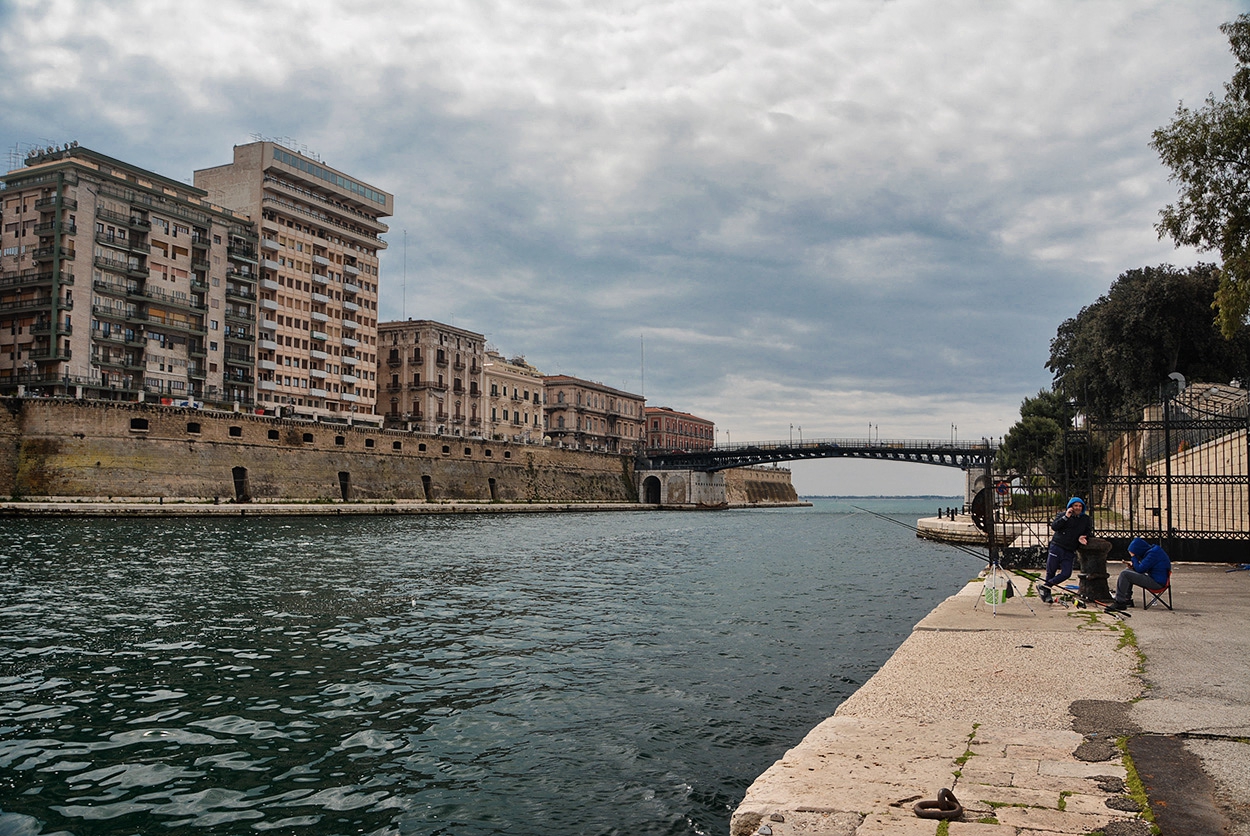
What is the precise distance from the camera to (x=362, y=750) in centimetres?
805

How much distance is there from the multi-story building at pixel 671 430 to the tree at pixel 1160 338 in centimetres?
9151

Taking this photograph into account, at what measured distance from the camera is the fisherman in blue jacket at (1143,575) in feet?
38.2

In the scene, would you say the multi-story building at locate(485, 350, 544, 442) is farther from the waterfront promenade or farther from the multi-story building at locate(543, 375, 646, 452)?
the waterfront promenade

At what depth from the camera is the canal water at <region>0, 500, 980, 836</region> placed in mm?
6793

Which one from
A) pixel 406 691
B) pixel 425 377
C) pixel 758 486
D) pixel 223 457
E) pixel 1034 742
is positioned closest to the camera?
pixel 1034 742

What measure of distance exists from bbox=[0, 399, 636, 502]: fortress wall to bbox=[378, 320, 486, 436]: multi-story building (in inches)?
513

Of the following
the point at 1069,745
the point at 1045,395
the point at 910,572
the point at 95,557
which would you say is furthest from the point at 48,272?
the point at 1045,395

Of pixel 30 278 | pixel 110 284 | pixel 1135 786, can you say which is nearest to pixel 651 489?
pixel 110 284

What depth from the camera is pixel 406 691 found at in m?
10.3

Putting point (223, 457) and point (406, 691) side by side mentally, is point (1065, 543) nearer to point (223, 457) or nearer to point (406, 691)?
point (406, 691)

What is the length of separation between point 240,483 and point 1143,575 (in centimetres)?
5263

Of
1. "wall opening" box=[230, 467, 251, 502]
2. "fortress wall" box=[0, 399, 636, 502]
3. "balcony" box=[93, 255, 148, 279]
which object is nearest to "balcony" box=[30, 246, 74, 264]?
"balcony" box=[93, 255, 148, 279]

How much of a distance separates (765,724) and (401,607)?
10103 mm

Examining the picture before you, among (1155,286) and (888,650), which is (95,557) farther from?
(1155,286)
